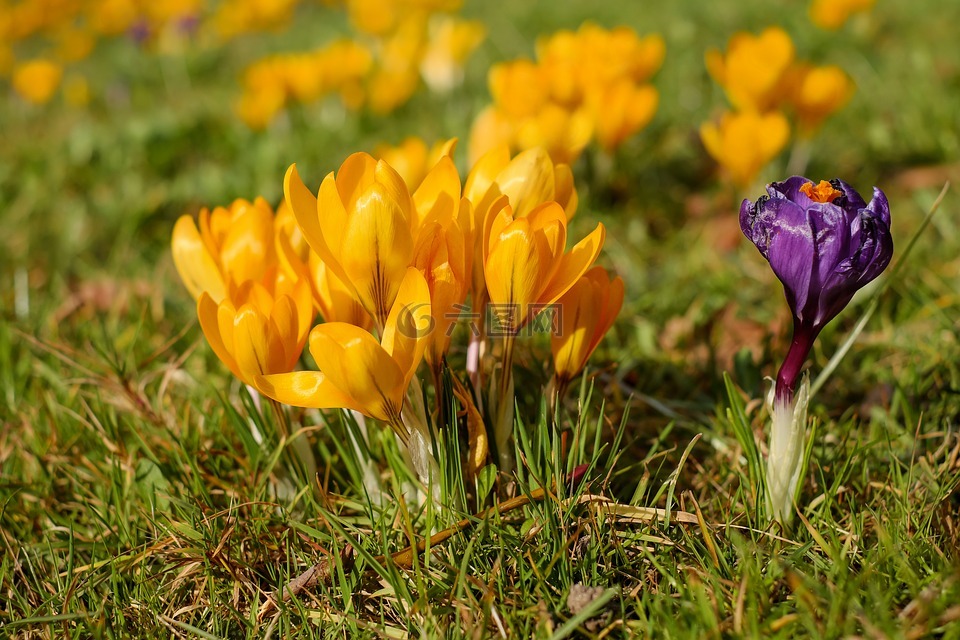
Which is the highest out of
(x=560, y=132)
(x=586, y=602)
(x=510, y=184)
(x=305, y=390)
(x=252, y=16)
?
(x=252, y=16)

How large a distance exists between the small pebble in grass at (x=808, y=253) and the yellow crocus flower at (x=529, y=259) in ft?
0.86

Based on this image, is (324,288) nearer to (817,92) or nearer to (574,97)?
(574,97)

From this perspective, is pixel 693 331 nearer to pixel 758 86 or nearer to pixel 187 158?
pixel 758 86

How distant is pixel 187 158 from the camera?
403 cm

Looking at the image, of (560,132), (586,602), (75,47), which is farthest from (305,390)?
(75,47)

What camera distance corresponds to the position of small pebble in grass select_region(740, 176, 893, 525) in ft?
3.69

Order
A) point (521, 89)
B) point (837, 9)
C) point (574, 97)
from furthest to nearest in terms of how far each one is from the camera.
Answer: point (837, 9), point (574, 97), point (521, 89)

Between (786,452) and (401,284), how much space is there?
26.9 inches

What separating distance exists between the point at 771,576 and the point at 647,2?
5.93m

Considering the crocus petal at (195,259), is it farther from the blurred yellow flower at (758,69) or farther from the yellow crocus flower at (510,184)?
the blurred yellow flower at (758,69)

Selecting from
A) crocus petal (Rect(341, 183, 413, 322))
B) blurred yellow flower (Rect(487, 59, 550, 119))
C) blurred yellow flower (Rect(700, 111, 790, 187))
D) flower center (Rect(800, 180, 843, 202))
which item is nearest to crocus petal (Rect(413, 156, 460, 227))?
crocus petal (Rect(341, 183, 413, 322))

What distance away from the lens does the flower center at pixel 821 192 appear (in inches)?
45.0

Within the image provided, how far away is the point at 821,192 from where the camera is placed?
1.14 m

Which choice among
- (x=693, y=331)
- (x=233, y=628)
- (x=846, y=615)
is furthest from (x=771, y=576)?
(x=693, y=331)
